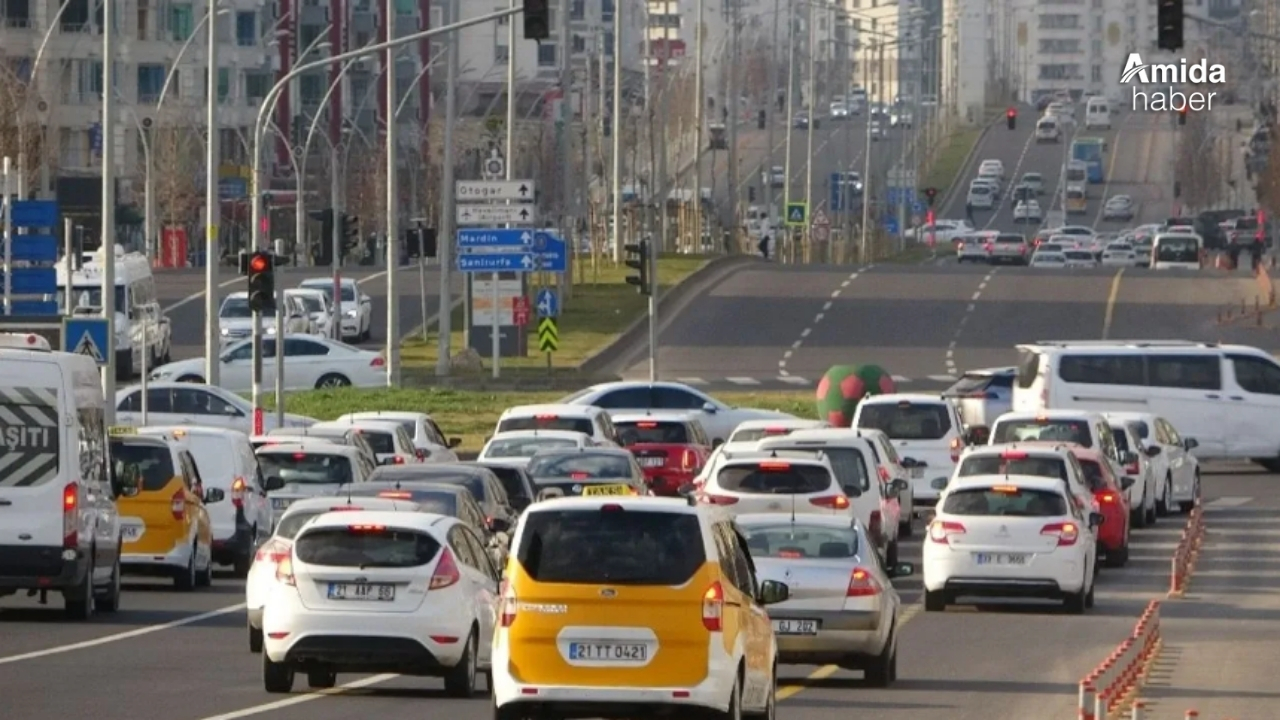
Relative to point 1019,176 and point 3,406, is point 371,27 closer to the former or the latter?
point 1019,176

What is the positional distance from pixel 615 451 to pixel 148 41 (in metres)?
83.9

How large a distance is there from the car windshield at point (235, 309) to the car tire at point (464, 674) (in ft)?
161

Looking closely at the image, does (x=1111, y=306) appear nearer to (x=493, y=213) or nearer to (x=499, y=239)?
(x=499, y=239)

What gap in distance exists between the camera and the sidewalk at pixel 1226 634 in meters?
20.5

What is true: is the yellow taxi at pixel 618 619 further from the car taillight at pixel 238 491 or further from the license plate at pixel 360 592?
the car taillight at pixel 238 491

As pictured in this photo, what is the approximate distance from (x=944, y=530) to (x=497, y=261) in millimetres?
28814

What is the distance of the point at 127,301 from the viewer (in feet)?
200

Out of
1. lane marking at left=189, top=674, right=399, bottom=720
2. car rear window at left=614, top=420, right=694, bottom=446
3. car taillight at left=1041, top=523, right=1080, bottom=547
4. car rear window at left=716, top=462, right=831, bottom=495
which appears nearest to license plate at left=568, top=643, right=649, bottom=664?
lane marking at left=189, top=674, right=399, bottom=720

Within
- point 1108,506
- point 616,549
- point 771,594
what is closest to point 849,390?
point 1108,506

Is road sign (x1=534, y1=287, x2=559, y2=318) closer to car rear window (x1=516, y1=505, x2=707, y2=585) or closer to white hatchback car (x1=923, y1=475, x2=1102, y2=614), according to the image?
white hatchback car (x1=923, y1=475, x2=1102, y2=614)

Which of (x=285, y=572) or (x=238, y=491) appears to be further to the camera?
(x=238, y=491)

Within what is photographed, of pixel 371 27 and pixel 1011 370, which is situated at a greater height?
pixel 371 27

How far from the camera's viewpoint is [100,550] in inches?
1019

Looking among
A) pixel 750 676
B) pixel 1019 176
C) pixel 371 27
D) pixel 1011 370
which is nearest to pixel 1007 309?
pixel 1011 370
